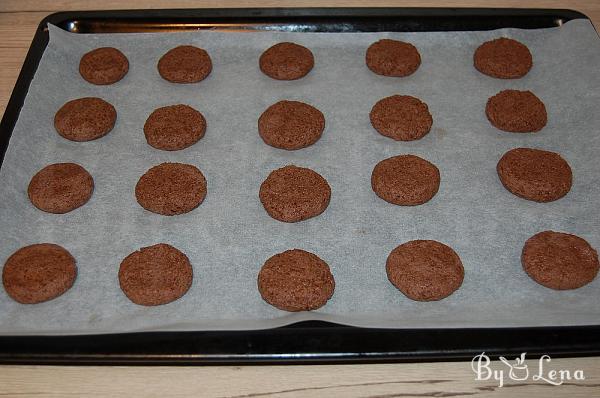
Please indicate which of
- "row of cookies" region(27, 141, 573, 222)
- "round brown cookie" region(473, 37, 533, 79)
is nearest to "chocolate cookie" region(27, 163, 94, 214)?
"row of cookies" region(27, 141, 573, 222)

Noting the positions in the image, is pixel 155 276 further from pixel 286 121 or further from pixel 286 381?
pixel 286 121

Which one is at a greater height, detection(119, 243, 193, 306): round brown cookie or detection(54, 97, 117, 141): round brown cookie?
detection(54, 97, 117, 141): round brown cookie

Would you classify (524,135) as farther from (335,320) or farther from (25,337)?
(25,337)

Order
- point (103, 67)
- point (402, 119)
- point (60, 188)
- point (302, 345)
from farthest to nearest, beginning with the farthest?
point (103, 67), point (402, 119), point (60, 188), point (302, 345)

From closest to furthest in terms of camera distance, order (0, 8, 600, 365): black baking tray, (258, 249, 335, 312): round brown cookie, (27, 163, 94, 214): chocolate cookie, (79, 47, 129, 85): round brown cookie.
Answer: (0, 8, 600, 365): black baking tray → (258, 249, 335, 312): round brown cookie → (27, 163, 94, 214): chocolate cookie → (79, 47, 129, 85): round brown cookie

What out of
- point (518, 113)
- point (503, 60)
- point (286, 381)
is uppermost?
point (503, 60)

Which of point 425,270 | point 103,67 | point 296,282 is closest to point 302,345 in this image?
point 296,282

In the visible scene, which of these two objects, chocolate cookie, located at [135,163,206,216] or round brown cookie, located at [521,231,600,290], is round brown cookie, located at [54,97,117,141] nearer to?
chocolate cookie, located at [135,163,206,216]
